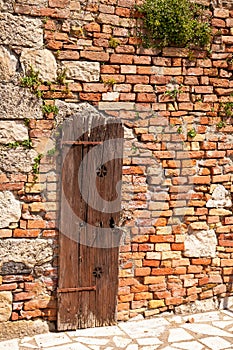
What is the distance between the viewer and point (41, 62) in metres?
4.63

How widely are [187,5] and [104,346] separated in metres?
3.28

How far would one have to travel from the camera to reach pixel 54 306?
486 cm

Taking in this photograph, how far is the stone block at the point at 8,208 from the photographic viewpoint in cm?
461

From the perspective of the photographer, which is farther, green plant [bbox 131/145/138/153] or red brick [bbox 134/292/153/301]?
red brick [bbox 134/292/153/301]

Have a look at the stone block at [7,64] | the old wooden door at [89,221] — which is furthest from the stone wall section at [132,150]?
the old wooden door at [89,221]

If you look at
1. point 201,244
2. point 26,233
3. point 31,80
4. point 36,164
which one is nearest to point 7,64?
point 31,80

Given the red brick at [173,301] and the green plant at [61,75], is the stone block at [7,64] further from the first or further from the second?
the red brick at [173,301]

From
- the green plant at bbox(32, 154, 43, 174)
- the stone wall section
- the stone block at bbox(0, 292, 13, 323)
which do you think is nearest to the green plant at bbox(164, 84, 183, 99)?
the stone wall section

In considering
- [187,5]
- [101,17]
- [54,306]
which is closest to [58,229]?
[54,306]

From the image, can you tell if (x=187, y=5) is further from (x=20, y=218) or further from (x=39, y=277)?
(x=39, y=277)

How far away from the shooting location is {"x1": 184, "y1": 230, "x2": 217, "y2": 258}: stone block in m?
5.27

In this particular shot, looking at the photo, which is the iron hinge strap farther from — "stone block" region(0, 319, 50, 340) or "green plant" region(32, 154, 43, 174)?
"green plant" region(32, 154, 43, 174)

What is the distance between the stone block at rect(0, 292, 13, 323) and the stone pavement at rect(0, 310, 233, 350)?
22 cm

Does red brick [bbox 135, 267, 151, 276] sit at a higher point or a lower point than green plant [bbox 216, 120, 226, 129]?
lower
